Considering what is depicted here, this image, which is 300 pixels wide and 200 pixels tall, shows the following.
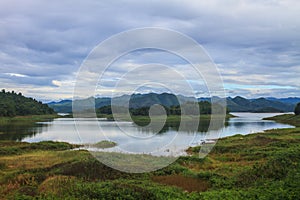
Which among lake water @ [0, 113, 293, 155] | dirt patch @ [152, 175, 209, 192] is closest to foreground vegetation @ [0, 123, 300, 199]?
dirt patch @ [152, 175, 209, 192]

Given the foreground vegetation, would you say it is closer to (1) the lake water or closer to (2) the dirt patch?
(2) the dirt patch

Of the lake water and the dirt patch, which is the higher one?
the dirt patch

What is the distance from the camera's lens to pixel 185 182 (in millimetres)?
16641

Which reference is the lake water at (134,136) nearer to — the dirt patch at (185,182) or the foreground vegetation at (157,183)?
the foreground vegetation at (157,183)

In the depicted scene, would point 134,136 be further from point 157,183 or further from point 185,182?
point 157,183

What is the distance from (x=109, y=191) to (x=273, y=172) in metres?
8.60

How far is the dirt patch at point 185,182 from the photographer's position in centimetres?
1552

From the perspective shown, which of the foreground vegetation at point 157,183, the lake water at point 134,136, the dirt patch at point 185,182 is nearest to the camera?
the foreground vegetation at point 157,183

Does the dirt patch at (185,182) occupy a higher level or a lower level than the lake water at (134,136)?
higher

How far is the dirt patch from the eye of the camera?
611 inches

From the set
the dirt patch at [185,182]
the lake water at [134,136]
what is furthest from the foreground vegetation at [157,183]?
the lake water at [134,136]

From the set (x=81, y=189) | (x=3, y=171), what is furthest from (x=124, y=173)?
(x=3, y=171)

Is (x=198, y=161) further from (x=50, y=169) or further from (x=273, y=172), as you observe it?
(x=50, y=169)

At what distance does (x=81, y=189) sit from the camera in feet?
45.5
